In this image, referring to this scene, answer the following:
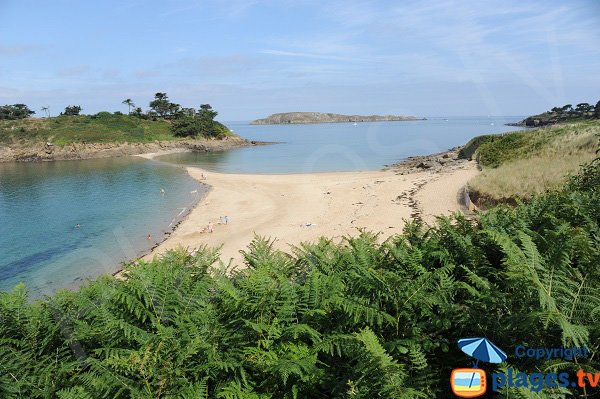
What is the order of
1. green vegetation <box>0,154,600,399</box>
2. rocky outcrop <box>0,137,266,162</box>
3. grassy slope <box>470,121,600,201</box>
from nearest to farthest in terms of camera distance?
green vegetation <box>0,154,600,399</box>, grassy slope <box>470,121,600,201</box>, rocky outcrop <box>0,137,266,162</box>

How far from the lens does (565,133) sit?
108 ft

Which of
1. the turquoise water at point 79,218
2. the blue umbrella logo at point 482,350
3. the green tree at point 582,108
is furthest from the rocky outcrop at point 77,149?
the green tree at point 582,108

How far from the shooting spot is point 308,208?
98.5 ft

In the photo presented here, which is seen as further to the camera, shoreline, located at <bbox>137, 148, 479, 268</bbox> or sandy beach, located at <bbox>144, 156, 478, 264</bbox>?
sandy beach, located at <bbox>144, 156, 478, 264</bbox>

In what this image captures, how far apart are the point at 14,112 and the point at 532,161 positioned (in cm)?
12214

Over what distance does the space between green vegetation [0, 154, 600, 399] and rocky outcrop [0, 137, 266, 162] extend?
81.9 meters

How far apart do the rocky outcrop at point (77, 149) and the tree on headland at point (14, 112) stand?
28.6 metres

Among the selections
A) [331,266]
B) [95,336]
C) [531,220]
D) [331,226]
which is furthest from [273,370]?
[331,226]

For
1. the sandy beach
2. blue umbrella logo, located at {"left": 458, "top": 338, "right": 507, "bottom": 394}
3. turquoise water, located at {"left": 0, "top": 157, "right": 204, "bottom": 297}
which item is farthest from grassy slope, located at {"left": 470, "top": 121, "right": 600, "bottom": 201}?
turquoise water, located at {"left": 0, "top": 157, "right": 204, "bottom": 297}

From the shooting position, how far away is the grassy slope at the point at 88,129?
80.6 meters

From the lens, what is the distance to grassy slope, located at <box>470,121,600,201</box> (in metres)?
18.3

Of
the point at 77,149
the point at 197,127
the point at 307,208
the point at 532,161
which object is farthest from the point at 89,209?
the point at 197,127

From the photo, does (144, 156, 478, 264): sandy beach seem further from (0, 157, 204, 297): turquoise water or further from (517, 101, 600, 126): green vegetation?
(517, 101, 600, 126): green vegetation

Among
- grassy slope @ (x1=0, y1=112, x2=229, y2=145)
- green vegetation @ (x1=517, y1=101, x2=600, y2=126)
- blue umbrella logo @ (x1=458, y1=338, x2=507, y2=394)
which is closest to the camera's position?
blue umbrella logo @ (x1=458, y1=338, x2=507, y2=394)
